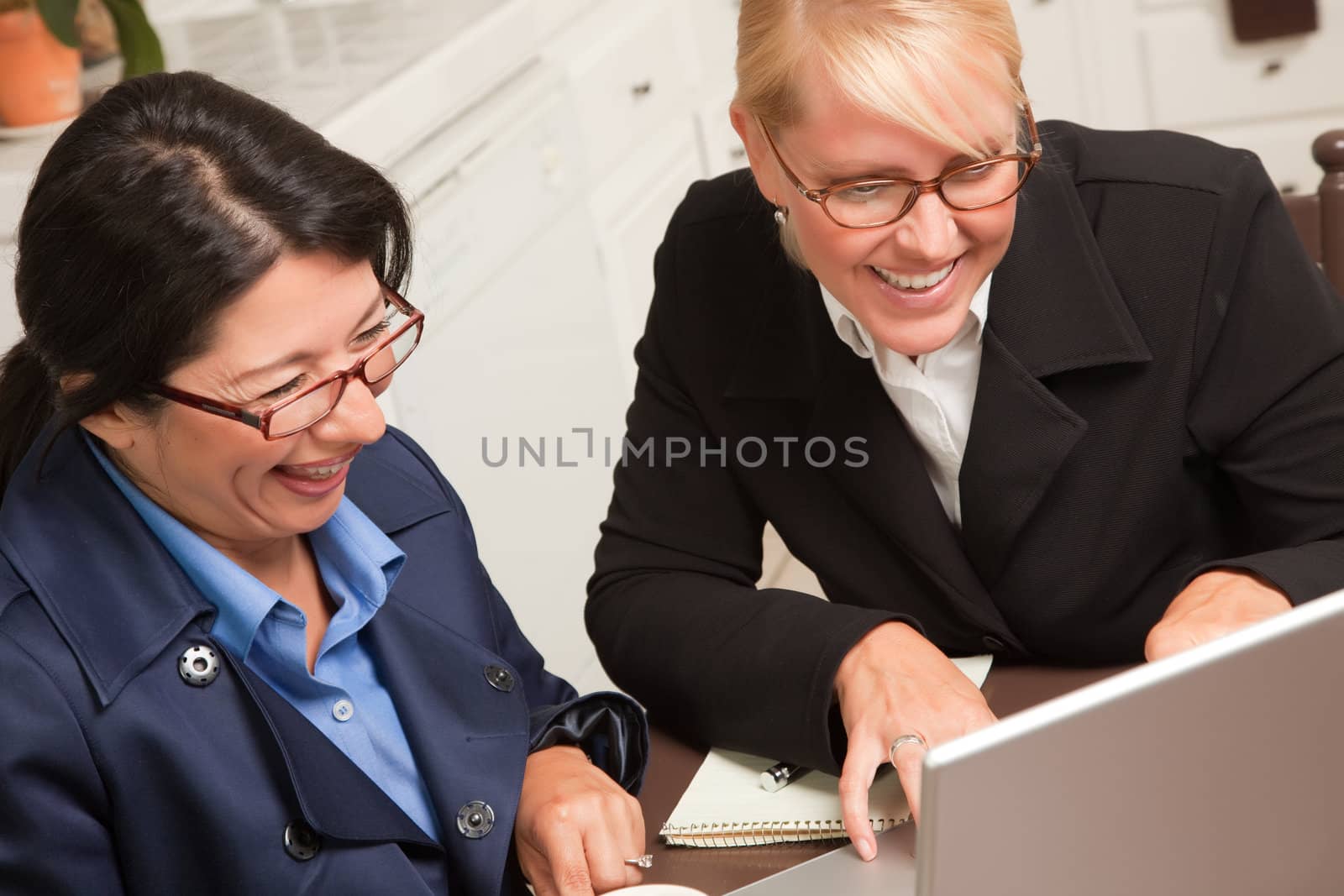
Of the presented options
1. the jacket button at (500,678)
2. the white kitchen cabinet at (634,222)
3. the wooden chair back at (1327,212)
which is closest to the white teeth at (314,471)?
the jacket button at (500,678)

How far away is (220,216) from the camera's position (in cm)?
90

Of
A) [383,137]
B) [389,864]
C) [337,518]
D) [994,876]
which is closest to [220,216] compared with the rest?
[337,518]

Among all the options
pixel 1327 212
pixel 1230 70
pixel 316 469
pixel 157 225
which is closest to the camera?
pixel 157 225

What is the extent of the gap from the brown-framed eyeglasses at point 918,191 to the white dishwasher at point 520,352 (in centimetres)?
118

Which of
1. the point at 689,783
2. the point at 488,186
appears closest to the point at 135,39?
the point at 488,186

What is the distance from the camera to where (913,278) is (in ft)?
3.57

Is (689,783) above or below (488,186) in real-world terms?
above

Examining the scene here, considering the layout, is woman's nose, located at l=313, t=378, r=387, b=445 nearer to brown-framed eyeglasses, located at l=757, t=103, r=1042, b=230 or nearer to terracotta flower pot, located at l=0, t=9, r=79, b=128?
brown-framed eyeglasses, located at l=757, t=103, r=1042, b=230

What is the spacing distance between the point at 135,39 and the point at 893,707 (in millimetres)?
1514

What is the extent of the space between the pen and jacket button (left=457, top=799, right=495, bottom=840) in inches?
7.8

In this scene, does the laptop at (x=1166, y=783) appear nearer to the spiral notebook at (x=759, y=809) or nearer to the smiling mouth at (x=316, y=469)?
the spiral notebook at (x=759, y=809)

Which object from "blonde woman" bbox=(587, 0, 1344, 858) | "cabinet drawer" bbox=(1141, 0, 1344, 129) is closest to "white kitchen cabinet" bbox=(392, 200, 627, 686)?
"blonde woman" bbox=(587, 0, 1344, 858)

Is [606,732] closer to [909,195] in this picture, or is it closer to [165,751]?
[165,751]

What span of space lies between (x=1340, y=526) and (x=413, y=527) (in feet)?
2.37
